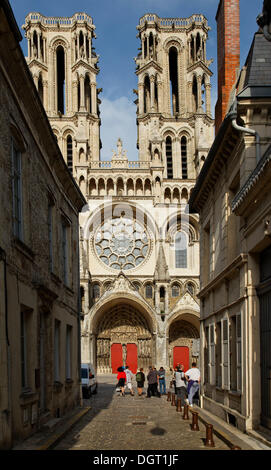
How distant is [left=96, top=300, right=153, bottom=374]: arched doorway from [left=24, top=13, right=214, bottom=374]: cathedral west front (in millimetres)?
70

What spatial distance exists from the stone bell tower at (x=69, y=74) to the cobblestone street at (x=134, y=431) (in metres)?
26.5

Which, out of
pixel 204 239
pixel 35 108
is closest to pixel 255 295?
pixel 35 108

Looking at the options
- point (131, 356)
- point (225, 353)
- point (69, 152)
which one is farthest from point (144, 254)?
point (225, 353)

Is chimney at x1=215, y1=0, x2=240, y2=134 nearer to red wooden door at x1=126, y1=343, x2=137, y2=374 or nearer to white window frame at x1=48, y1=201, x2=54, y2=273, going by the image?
white window frame at x1=48, y1=201, x2=54, y2=273

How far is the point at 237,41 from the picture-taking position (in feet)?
52.9

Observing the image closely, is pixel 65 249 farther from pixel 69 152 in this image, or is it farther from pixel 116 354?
pixel 69 152

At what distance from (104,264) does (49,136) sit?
2665cm

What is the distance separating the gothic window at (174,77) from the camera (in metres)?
46.1

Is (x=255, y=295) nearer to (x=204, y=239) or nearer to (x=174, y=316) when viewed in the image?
(x=204, y=239)

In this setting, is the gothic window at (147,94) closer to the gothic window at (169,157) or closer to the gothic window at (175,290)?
the gothic window at (169,157)

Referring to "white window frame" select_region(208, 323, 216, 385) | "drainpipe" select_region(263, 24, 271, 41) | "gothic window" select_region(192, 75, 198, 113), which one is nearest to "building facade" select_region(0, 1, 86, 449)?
"white window frame" select_region(208, 323, 216, 385)

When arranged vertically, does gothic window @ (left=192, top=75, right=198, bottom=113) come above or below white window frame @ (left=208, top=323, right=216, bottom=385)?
above

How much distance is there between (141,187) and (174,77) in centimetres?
1269

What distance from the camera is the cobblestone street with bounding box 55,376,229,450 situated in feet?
34.2
